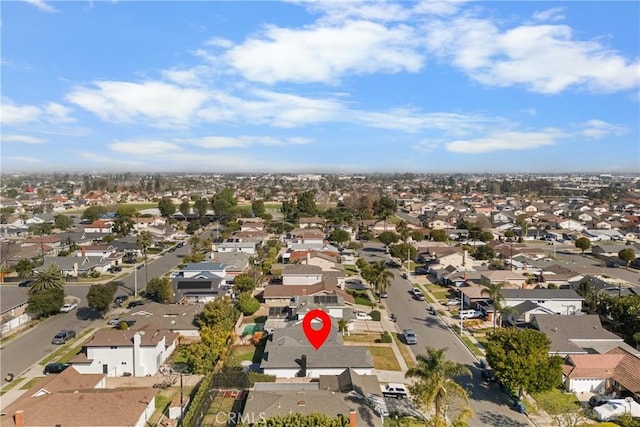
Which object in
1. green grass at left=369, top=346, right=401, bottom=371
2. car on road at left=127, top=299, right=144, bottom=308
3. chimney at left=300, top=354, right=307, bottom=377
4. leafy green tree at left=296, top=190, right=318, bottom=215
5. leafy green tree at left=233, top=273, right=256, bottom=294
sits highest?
leafy green tree at left=296, top=190, right=318, bottom=215

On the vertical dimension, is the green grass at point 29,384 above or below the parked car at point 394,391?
below

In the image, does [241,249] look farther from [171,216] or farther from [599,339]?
[599,339]

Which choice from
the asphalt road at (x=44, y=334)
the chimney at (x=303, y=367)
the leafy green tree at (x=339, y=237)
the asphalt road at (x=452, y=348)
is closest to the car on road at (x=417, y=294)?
the asphalt road at (x=452, y=348)

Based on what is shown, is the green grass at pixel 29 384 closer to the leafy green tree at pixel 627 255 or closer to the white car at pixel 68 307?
the white car at pixel 68 307

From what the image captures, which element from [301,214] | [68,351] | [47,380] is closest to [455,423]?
[47,380]

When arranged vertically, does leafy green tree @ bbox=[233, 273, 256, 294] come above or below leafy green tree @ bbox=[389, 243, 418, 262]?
below

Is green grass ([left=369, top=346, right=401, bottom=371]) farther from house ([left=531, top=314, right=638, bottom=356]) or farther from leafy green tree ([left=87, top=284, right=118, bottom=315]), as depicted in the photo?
leafy green tree ([left=87, top=284, right=118, bottom=315])

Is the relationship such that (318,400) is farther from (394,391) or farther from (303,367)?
(394,391)

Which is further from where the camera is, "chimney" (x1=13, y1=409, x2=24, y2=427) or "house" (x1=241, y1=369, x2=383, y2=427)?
"house" (x1=241, y1=369, x2=383, y2=427)

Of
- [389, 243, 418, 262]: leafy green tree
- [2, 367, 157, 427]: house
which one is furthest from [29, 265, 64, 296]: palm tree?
[389, 243, 418, 262]: leafy green tree
